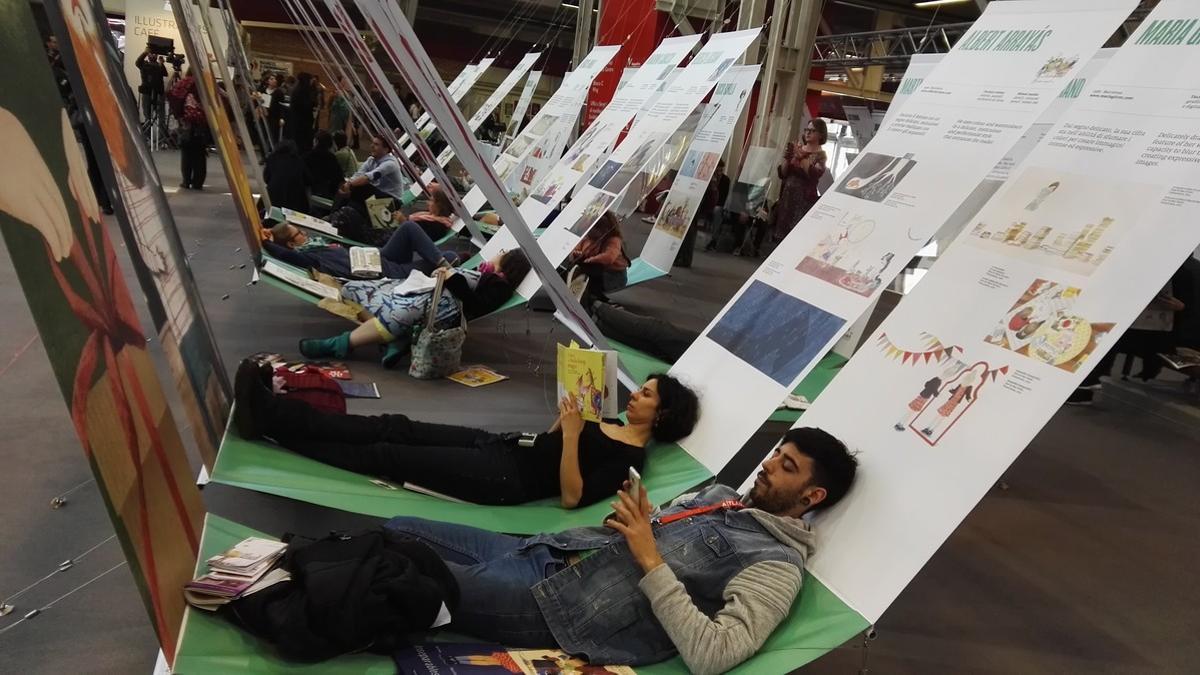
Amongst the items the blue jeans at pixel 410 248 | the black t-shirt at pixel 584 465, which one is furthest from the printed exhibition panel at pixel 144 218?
the blue jeans at pixel 410 248

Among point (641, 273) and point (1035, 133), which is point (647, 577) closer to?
point (1035, 133)

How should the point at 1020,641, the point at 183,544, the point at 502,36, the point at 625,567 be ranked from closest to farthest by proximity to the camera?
1. the point at 183,544
2. the point at 625,567
3. the point at 1020,641
4. the point at 502,36

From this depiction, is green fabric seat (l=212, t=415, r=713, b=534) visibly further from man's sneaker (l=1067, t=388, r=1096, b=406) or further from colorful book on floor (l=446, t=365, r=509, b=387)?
man's sneaker (l=1067, t=388, r=1096, b=406)

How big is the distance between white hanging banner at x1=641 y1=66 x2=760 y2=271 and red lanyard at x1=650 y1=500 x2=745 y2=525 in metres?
4.65

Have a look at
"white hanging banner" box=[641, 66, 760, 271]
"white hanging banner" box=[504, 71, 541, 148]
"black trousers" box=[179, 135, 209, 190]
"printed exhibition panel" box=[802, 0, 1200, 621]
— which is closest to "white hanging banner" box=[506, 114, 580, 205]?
"white hanging banner" box=[504, 71, 541, 148]

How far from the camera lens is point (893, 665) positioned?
2.69 meters

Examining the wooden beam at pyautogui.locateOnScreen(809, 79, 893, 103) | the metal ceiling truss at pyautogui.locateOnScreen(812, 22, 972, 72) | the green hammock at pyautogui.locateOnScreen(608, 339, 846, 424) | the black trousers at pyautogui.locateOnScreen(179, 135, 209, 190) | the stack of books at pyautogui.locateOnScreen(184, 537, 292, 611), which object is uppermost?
the metal ceiling truss at pyautogui.locateOnScreen(812, 22, 972, 72)

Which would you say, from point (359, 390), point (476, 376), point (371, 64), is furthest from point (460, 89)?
point (359, 390)

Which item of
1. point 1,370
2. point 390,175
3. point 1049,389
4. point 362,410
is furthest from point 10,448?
point 390,175

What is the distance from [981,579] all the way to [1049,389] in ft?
4.60

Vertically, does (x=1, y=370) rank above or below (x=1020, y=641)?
below

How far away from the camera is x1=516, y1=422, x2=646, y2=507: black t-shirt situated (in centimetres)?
277

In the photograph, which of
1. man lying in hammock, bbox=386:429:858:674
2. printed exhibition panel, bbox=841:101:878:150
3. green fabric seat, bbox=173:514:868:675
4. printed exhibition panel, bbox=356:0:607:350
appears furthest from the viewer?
printed exhibition panel, bbox=841:101:878:150

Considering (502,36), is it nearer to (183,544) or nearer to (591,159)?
(591,159)
